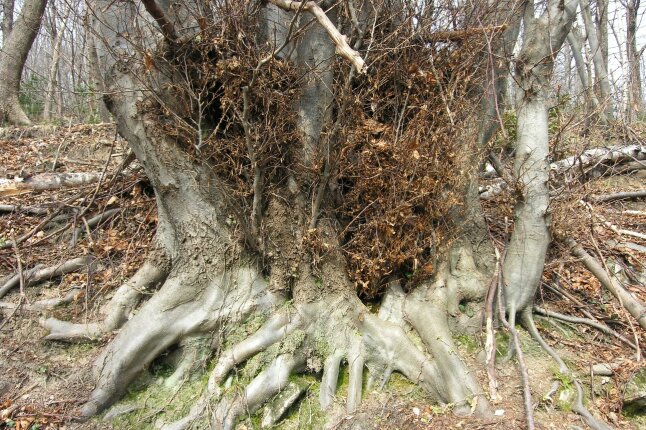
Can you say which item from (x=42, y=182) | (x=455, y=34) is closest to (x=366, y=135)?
(x=455, y=34)

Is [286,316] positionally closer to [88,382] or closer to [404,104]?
[88,382]

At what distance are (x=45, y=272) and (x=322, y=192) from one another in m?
3.40

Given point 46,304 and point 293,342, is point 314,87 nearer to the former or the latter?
point 293,342

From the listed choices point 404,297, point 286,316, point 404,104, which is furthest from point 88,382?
point 404,104

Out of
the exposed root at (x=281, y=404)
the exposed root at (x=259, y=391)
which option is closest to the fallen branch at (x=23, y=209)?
the exposed root at (x=259, y=391)

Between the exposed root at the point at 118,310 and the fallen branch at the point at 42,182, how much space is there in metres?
2.24

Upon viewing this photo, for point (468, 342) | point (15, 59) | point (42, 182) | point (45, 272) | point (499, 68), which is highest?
point (15, 59)

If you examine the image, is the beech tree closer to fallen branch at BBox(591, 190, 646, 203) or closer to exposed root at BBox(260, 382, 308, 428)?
exposed root at BBox(260, 382, 308, 428)

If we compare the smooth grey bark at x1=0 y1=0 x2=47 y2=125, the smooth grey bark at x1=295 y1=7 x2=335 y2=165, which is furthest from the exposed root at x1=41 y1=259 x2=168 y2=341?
the smooth grey bark at x1=0 y1=0 x2=47 y2=125

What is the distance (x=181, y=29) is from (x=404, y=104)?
225cm

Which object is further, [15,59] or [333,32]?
[15,59]

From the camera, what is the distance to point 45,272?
5422 millimetres

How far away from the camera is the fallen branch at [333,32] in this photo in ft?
9.07

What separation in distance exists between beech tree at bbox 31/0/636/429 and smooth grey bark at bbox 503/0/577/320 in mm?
16
